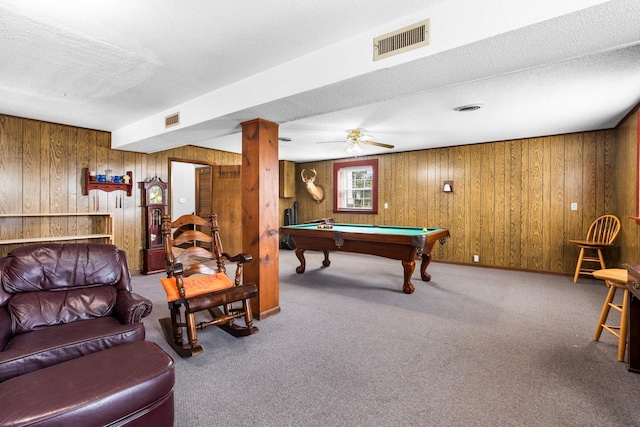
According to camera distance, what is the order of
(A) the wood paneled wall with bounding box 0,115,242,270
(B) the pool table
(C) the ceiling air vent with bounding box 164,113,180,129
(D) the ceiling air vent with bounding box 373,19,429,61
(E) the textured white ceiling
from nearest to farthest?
1. (E) the textured white ceiling
2. (D) the ceiling air vent with bounding box 373,19,429,61
3. (C) the ceiling air vent with bounding box 164,113,180,129
4. (B) the pool table
5. (A) the wood paneled wall with bounding box 0,115,242,270

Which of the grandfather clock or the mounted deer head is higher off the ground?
the mounted deer head

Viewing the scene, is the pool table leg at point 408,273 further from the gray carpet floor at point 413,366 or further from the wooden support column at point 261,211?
the wooden support column at point 261,211

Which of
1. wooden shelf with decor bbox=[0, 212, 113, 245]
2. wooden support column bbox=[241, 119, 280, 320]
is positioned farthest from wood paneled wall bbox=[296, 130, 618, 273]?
wooden shelf with decor bbox=[0, 212, 113, 245]

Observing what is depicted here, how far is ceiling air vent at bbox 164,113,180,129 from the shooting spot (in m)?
3.70

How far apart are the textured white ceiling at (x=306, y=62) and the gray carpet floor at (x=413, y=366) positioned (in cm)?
210

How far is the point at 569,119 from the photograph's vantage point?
4125 mm

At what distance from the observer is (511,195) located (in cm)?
538

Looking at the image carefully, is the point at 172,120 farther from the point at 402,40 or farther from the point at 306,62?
the point at 402,40

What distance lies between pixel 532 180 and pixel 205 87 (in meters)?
5.25

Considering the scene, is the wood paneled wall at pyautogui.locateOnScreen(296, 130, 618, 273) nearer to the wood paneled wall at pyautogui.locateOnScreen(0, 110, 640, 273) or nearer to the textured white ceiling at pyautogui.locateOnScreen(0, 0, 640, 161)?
the wood paneled wall at pyautogui.locateOnScreen(0, 110, 640, 273)

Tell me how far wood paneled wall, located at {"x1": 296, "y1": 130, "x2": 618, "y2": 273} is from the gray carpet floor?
143 centimetres

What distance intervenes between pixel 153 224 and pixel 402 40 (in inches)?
196

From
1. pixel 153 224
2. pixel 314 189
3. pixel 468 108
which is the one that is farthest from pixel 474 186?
pixel 153 224

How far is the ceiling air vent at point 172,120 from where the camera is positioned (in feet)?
12.1
